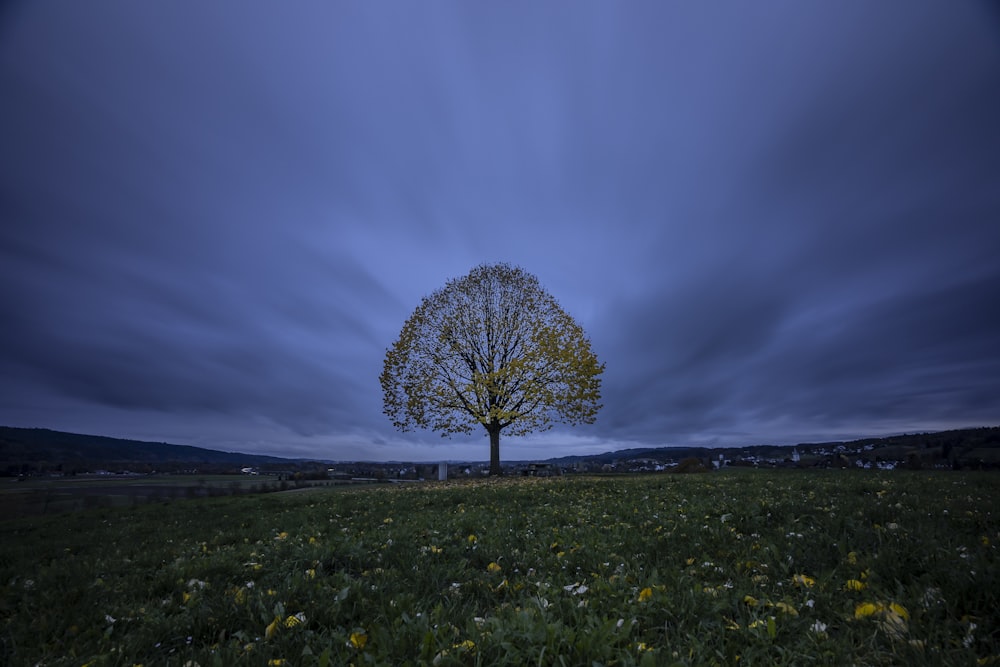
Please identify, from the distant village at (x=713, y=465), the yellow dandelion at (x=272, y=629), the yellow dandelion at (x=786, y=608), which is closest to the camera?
the yellow dandelion at (x=786, y=608)

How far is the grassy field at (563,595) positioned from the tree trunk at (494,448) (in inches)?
919

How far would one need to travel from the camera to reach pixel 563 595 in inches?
169

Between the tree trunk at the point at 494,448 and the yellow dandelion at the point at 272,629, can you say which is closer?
Answer: the yellow dandelion at the point at 272,629

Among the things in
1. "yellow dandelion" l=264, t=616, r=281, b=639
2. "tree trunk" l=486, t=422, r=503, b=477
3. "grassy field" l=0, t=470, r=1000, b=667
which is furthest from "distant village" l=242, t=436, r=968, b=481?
"yellow dandelion" l=264, t=616, r=281, b=639

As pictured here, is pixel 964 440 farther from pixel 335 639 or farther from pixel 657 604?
pixel 335 639

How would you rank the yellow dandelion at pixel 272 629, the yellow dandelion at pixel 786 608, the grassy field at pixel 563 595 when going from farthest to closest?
the yellow dandelion at pixel 272 629, the yellow dandelion at pixel 786 608, the grassy field at pixel 563 595

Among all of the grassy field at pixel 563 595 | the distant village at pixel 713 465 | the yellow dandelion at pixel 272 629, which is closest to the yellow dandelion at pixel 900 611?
the grassy field at pixel 563 595

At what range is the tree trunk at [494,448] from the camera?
→ 31.6m

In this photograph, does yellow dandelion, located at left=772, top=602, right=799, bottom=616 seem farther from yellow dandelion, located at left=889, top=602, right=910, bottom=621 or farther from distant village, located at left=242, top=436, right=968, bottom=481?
distant village, located at left=242, top=436, right=968, bottom=481

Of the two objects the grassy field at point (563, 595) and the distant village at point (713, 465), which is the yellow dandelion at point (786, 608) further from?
the distant village at point (713, 465)

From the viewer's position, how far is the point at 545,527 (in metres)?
8.23

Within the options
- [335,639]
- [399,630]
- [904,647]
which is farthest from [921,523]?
[335,639]

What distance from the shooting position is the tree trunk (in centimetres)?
3156

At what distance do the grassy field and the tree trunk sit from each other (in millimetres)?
23354
